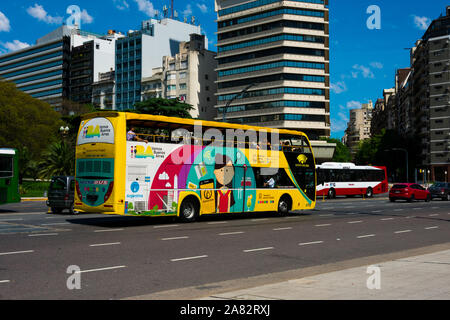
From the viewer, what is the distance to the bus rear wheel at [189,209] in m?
19.4

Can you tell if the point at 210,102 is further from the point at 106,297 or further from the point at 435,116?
the point at 106,297

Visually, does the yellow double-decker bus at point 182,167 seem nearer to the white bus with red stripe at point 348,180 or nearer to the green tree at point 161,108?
the white bus with red stripe at point 348,180

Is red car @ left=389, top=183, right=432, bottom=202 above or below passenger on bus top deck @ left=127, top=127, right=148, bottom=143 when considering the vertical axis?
below

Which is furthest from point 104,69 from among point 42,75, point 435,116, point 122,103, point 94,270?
point 94,270

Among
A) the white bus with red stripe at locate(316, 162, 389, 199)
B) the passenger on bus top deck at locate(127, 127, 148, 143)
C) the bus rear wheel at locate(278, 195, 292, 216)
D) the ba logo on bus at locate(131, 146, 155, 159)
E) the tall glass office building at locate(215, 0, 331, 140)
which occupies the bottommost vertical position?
the bus rear wheel at locate(278, 195, 292, 216)

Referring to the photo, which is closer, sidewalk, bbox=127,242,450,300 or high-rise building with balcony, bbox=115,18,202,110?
sidewalk, bbox=127,242,450,300

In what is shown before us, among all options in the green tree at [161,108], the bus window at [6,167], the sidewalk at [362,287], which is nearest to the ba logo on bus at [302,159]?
the bus window at [6,167]

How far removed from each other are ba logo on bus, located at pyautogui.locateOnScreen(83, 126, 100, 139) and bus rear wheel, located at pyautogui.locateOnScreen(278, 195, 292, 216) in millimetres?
10042

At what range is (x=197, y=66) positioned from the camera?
368 ft

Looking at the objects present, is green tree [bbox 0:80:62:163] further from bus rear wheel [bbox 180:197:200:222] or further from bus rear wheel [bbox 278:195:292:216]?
bus rear wheel [bbox 180:197:200:222]

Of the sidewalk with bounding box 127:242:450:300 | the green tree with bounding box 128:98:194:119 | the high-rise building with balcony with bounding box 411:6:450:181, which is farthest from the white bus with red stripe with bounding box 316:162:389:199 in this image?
the high-rise building with balcony with bounding box 411:6:450:181

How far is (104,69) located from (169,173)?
12521cm

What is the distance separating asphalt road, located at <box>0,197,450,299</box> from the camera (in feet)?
26.1

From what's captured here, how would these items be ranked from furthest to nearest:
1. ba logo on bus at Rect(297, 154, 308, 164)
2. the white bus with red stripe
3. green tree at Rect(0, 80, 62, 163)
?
green tree at Rect(0, 80, 62, 163), the white bus with red stripe, ba logo on bus at Rect(297, 154, 308, 164)
